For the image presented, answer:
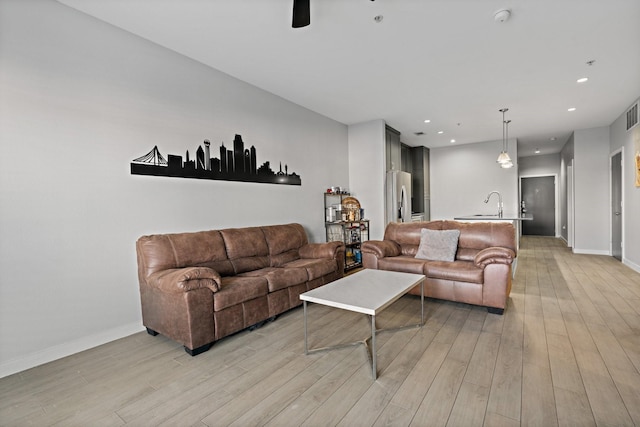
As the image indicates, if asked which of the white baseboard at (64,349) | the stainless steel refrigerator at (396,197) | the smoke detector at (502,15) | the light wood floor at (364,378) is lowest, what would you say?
the light wood floor at (364,378)

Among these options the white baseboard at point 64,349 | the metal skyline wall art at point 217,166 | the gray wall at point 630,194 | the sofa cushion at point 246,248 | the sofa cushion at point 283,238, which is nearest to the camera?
the white baseboard at point 64,349

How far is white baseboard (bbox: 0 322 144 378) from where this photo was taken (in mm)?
2162

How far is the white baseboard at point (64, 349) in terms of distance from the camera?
2162mm

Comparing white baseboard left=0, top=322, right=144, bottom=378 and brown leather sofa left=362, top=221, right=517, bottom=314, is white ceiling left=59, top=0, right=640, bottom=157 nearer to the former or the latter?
brown leather sofa left=362, top=221, right=517, bottom=314

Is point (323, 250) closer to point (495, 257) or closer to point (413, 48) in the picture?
point (495, 257)

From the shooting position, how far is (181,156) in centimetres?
320

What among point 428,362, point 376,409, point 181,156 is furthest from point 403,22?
point 376,409

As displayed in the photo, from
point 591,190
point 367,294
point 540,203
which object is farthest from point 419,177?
point 367,294

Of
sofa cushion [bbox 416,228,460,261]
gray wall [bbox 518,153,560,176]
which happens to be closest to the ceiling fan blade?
sofa cushion [bbox 416,228,460,261]

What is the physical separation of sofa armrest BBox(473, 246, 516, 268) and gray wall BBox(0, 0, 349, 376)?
9.53 ft

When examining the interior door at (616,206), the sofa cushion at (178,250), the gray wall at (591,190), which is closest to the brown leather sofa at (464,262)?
the sofa cushion at (178,250)

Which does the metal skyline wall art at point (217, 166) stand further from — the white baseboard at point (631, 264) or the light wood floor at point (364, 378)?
the white baseboard at point (631, 264)

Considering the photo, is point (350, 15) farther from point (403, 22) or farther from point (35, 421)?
point (35, 421)

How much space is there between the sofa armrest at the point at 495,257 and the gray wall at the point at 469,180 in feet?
17.0
